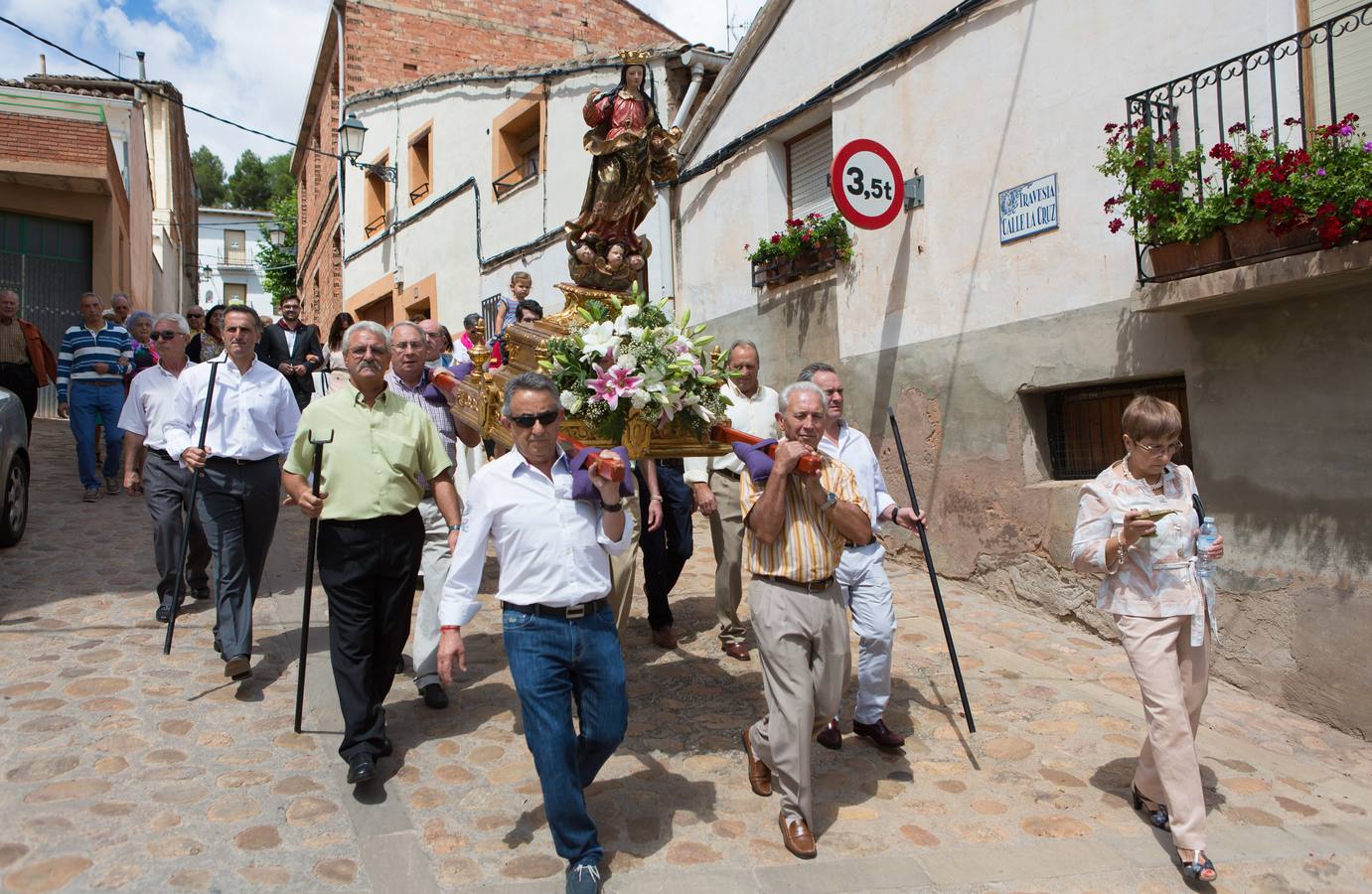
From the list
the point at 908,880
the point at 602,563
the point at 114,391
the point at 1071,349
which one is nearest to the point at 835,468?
the point at 602,563

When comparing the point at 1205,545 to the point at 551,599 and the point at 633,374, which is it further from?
the point at 551,599

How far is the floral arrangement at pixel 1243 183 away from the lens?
481cm

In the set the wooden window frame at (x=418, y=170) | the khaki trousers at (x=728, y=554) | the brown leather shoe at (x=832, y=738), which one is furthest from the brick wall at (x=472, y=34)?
the brown leather shoe at (x=832, y=738)

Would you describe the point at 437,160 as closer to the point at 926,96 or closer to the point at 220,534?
the point at 926,96

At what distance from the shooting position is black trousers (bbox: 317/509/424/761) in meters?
4.14

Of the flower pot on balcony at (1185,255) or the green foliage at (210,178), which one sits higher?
the green foliage at (210,178)

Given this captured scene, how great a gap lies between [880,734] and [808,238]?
18.5ft

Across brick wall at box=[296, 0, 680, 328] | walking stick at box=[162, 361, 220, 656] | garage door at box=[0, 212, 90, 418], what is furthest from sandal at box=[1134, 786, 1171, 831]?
brick wall at box=[296, 0, 680, 328]

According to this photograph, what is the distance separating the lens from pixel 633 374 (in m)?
4.25

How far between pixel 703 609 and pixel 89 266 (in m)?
14.4

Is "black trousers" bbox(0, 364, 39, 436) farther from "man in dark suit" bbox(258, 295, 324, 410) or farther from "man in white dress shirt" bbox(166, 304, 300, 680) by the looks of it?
"man in white dress shirt" bbox(166, 304, 300, 680)

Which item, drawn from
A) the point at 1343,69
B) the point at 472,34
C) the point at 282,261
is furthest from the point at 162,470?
the point at 282,261

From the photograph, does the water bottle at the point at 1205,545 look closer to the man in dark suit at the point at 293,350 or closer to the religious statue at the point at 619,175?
the religious statue at the point at 619,175

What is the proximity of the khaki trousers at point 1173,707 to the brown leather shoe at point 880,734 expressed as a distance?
1119mm
